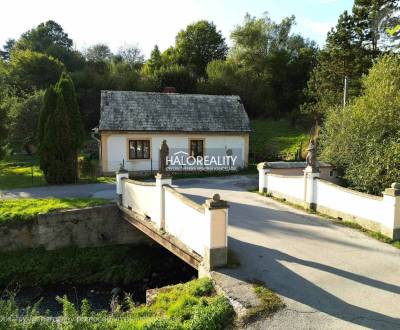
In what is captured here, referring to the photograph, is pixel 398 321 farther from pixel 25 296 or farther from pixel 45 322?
pixel 25 296

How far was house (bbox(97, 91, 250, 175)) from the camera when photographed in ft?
67.7

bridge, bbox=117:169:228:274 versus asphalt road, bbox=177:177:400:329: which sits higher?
bridge, bbox=117:169:228:274

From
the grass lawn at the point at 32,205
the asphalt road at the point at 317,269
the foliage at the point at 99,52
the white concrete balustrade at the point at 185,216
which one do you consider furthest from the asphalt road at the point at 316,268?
the foliage at the point at 99,52

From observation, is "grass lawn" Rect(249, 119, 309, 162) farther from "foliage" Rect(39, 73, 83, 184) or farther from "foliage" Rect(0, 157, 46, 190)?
"foliage" Rect(0, 157, 46, 190)

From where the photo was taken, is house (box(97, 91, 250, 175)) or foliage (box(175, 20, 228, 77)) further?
foliage (box(175, 20, 228, 77))

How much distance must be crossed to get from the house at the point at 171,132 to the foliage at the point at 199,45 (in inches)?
789

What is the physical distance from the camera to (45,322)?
5703 mm

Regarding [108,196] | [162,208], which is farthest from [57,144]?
[162,208]

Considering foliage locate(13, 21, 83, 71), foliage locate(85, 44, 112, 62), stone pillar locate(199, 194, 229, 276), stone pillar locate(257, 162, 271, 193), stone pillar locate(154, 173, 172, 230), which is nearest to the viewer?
stone pillar locate(199, 194, 229, 276)

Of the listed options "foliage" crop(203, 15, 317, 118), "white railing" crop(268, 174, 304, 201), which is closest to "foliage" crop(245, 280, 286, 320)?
"white railing" crop(268, 174, 304, 201)

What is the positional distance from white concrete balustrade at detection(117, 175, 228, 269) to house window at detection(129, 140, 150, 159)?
8.86 meters

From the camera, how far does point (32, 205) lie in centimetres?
1321

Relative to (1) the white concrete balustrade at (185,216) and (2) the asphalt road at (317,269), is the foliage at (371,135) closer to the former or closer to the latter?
(2) the asphalt road at (317,269)

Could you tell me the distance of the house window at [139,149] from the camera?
68.8ft
